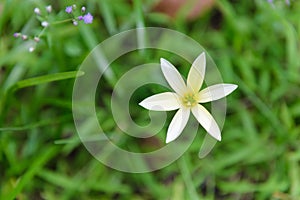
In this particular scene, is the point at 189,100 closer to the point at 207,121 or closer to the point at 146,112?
the point at 207,121

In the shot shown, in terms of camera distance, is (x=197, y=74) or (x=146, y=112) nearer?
(x=197, y=74)

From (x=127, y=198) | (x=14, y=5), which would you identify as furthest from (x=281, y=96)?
(x=14, y=5)

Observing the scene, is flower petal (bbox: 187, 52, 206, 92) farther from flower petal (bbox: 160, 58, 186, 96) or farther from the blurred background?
the blurred background

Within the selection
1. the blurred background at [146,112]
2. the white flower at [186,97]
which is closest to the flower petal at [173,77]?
the white flower at [186,97]

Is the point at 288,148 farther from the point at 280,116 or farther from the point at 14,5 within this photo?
the point at 14,5

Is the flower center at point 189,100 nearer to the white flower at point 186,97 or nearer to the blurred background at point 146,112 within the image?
the white flower at point 186,97

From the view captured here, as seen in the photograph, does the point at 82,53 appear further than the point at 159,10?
No

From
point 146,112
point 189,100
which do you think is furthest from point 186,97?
point 146,112
